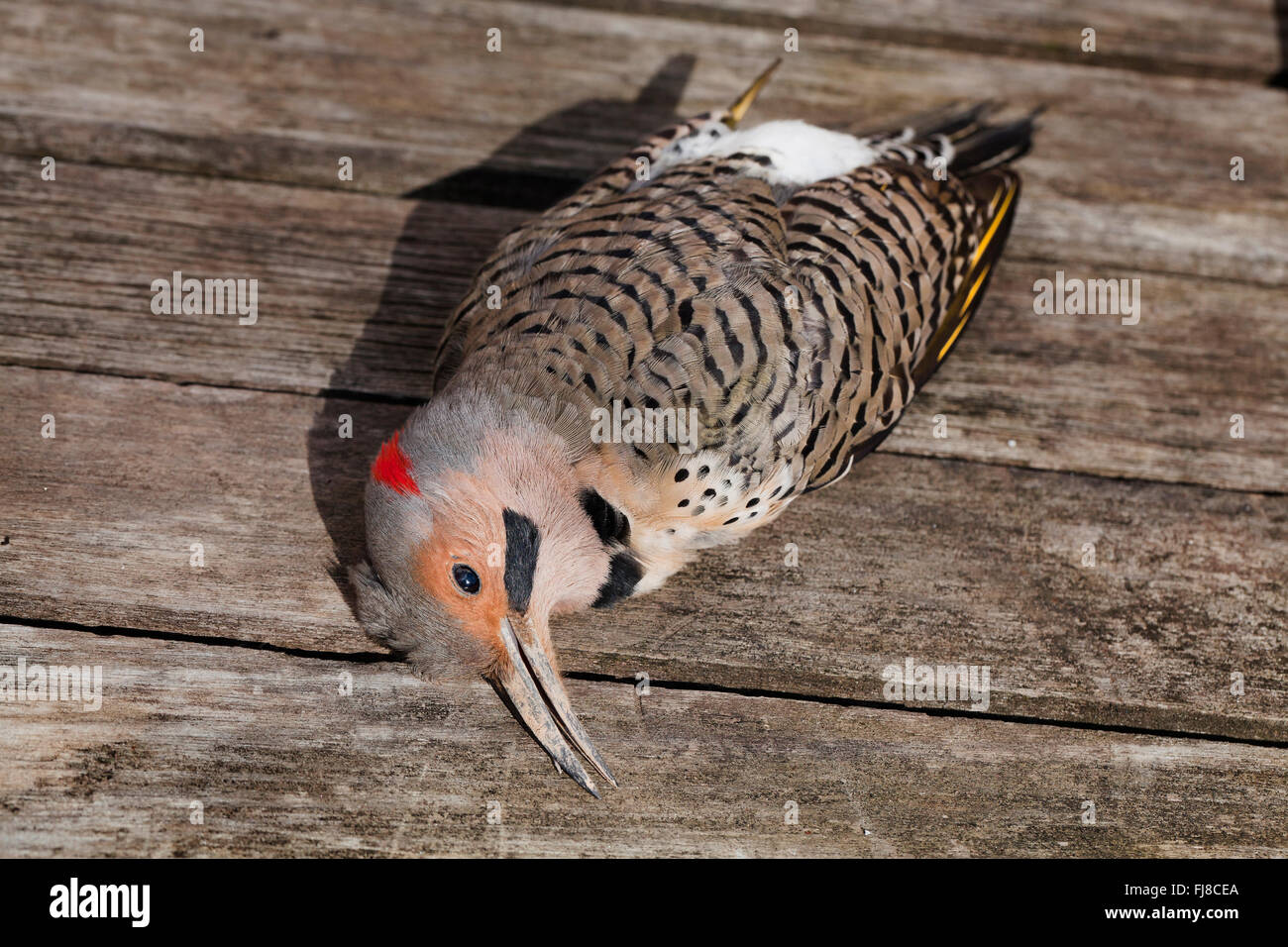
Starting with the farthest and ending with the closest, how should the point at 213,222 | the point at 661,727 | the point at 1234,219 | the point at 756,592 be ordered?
the point at 1234,219
the point at 213,222
the point at 756,592
the point at 661,727

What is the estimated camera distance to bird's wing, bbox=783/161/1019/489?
2.55 meters

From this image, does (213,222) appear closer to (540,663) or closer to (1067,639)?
(540,663)

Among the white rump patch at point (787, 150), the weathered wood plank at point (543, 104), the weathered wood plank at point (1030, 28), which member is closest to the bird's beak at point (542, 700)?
the white rump patch at point (787, 150)

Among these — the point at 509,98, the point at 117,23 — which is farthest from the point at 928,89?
the point at 117,23

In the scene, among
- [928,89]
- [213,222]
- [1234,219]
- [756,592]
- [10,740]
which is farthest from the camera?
[928,89]

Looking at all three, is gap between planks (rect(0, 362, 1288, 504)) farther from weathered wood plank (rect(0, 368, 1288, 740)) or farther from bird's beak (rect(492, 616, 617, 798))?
bird's beak (rect(492, 616, 617, 798))

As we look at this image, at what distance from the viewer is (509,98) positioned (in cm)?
371

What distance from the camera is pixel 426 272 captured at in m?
3.20

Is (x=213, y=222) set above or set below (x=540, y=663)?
above

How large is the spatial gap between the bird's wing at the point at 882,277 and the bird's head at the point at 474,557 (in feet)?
2.43

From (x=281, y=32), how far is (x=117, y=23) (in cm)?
61

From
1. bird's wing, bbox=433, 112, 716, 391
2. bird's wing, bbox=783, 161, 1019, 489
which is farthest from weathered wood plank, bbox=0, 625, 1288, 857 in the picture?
bird's wing, bbox=433, 112, 716, 391

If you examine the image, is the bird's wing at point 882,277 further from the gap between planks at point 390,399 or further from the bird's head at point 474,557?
the bird's head at point 474,557

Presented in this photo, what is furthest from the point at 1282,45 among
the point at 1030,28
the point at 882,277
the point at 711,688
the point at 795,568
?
the point at 711,688
